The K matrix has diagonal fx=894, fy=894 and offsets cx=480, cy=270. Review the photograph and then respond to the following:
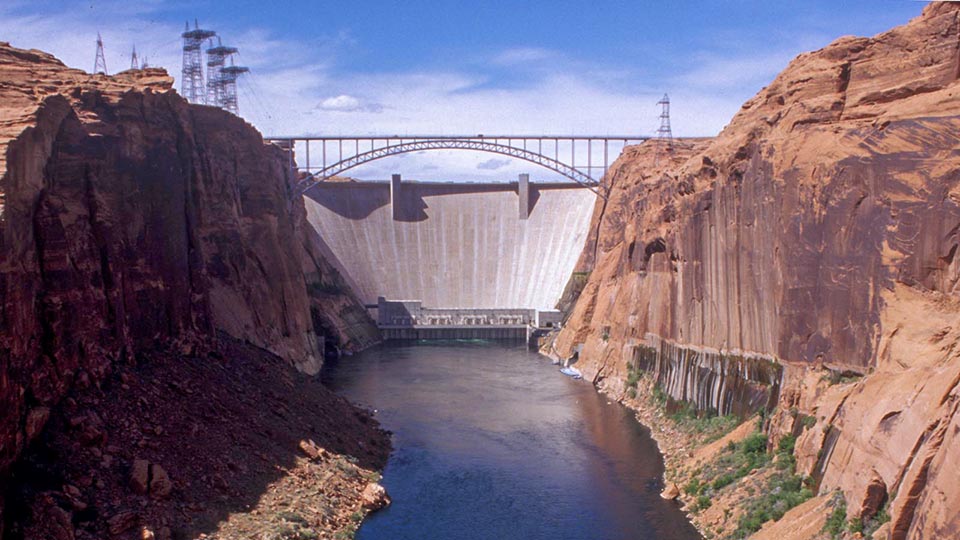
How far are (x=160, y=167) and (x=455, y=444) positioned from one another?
20.4 metres

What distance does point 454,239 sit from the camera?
10662 centimetres

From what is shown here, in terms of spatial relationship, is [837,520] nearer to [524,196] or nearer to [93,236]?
[93,236]

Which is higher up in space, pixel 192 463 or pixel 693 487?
pixel 192 463

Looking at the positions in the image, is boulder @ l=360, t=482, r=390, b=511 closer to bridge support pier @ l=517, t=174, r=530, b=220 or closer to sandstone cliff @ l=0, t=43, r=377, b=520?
sandstone cliff @ l=0, t=43, r=377, b=520

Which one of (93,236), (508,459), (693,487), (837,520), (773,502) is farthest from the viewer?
(508,459)

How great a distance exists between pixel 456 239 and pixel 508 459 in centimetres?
6395

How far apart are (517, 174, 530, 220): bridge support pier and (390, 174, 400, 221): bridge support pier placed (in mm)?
14812

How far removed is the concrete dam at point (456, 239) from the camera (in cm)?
10019

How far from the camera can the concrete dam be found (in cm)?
10019

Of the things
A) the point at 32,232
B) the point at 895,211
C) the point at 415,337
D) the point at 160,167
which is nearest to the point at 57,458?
the point at 32,232

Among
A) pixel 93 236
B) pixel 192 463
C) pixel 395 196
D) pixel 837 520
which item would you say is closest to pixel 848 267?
pixel 837 520

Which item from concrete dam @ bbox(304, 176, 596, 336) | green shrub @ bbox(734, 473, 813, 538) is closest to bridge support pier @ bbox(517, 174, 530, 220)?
concrete dam @ bbox(304, 176, 596, 336)

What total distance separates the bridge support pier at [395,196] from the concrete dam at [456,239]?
4.8 inches

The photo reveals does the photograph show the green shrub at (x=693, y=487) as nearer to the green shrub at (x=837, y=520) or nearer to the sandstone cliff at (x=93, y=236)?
the green shrub at (x=837, y=520)
